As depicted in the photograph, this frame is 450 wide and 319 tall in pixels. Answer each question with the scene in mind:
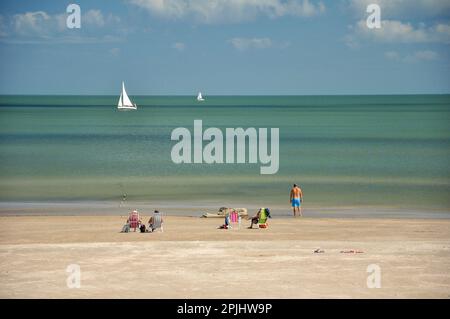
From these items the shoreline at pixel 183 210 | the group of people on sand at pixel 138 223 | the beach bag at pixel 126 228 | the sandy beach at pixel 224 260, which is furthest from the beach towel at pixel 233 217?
the shoreline at pixel 183 210

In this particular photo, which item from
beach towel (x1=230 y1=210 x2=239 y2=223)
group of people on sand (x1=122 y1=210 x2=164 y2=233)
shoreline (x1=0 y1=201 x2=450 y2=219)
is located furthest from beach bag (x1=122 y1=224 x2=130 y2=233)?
shoreline (x1=0 y1=201 x2=450 y2=219)

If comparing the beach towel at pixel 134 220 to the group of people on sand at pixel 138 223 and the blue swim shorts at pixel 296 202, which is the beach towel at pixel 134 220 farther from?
the blue swim shorts at pixel 296 202

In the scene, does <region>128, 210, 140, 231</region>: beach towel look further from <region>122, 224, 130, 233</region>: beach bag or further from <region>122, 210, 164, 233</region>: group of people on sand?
<region>122, 224, 130, 233</region>: beach bag

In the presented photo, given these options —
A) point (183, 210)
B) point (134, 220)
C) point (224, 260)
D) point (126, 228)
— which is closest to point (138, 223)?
point (134, 220)

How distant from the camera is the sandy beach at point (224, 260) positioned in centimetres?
2181

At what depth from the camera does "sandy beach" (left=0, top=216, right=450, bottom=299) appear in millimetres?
21812

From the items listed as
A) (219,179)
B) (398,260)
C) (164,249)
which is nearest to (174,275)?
(164,249)

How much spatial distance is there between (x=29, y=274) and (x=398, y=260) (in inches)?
409

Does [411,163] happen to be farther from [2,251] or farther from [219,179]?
[2,251]

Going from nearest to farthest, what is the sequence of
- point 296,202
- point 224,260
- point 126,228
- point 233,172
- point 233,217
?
point 224,260, point 126,228, point 233,217, point 296,202, point 233,172

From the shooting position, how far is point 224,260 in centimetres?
2578

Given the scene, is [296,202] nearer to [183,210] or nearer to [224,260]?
[183,210]

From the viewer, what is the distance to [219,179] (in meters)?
58.3
